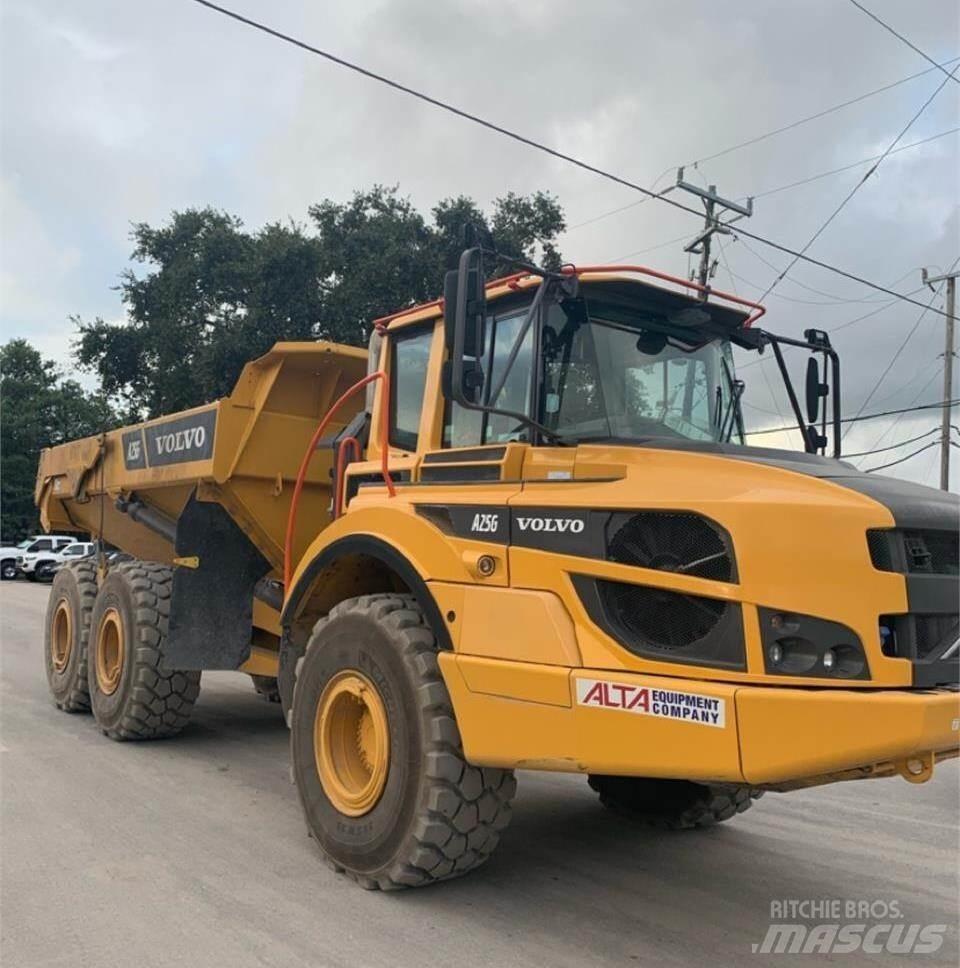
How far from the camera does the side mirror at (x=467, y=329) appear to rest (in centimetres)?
364

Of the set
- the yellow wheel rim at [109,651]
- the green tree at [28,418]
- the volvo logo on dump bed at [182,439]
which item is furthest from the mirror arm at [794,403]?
the green tree at [28,418]

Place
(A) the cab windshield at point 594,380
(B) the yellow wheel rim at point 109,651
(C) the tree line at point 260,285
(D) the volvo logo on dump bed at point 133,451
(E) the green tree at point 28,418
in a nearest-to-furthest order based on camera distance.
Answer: (A) the cab windshield at point 594,380, (B) the yellow wheel rim at point 109,651, (D) the volvo logo on dump bed at point 133,451, (C) the tree line at point 260,285, (E) the green tree at point 28,418

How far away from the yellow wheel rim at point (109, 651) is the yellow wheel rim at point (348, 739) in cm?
344

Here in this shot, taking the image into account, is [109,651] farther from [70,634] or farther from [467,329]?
[467,329]

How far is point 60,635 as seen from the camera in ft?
29.6

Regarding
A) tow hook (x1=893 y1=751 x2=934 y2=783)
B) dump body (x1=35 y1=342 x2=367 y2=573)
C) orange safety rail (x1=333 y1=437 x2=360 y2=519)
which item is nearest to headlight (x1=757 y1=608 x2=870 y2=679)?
tow hook (x1=893 y1=751 x2=934 y2=783)

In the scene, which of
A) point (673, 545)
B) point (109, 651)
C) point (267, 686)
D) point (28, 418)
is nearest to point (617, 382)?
point (673, 545)

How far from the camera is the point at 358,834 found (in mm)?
4246

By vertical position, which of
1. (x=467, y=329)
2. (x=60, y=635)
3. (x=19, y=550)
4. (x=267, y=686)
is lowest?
(x=267, y=686)

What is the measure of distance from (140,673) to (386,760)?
3.60 metres

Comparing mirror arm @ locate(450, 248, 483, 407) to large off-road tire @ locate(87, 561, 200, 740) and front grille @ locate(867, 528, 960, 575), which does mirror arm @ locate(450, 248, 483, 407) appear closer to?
front grille @ locate(867, 528, 960, 575)

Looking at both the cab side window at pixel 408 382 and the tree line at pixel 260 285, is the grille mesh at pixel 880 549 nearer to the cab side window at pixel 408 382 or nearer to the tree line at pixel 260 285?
the cab side window at pixel 408 382

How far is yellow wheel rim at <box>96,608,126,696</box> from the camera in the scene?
24.4 feet

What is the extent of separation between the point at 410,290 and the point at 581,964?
22354 millimetres
